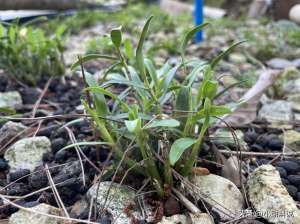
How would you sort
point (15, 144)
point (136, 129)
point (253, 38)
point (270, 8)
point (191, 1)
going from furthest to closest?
1. point (191, 1)
2. point (270, 8)
3. point (253, 38)
4. point (15, 144)
5. point (136, 129)

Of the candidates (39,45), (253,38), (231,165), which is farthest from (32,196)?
(253,38)

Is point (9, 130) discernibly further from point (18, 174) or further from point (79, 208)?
point (79, 208)

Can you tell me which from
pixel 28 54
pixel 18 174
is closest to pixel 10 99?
pixel 28 54

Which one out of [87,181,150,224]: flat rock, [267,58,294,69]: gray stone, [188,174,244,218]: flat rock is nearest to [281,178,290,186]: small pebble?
[188,174,244,218]: flat rock

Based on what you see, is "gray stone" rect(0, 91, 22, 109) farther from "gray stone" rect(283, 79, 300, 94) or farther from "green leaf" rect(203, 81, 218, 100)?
"gray stone" rect(283, 79, 300, 94)


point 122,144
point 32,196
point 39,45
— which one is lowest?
point 32,196

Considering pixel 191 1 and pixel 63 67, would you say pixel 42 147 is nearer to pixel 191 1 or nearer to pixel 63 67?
pixel 63 67
